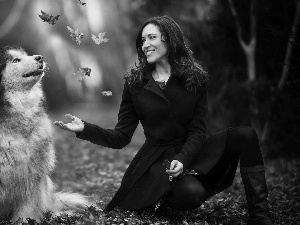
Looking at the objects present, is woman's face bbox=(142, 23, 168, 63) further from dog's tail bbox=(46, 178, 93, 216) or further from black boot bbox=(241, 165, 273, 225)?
dog's tail bbox=(46, 178, 93, 216)

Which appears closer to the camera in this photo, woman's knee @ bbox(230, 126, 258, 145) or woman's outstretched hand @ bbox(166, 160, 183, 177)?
woman's outstretched hand @ bbox(166, 160, 183, 177)

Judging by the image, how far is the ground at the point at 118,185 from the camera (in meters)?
3.72

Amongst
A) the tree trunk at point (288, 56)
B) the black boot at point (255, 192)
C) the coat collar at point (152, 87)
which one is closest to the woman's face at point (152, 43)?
the coat collar at point (152, 87)

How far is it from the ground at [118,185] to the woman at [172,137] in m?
0.20

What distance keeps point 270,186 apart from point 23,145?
3347mm

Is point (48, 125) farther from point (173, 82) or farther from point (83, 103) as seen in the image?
point (83, 103)

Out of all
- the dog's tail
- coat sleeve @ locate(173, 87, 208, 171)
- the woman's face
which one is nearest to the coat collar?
the woman's face

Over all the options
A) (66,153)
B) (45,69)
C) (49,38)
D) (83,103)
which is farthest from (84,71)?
(83,103)

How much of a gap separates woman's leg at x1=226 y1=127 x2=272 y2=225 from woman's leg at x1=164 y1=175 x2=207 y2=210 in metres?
0.39

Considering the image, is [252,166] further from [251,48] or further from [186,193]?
[251,48]

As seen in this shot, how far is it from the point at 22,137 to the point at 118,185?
2659mm

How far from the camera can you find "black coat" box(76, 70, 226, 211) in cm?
358

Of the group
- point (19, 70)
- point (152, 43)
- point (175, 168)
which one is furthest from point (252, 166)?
point (19, 70)

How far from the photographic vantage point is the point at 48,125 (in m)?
3.83
